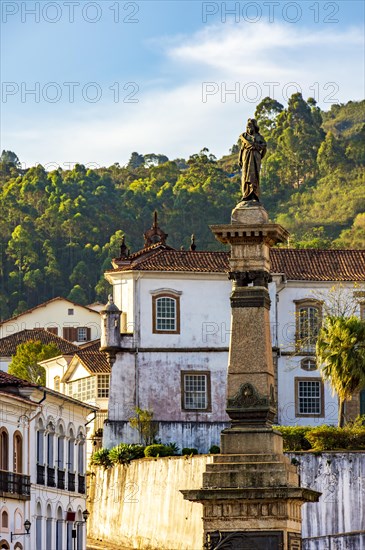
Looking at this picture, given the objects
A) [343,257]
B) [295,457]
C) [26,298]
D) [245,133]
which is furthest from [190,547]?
[26,298]

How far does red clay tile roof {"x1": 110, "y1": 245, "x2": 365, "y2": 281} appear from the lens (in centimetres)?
7475

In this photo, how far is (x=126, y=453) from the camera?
70.6 metres

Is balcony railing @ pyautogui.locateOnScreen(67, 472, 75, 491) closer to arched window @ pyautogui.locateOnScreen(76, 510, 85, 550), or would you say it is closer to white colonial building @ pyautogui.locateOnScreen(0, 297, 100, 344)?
arched window @ pyautogui.locateOnScreen(76, 510, 85, 550)

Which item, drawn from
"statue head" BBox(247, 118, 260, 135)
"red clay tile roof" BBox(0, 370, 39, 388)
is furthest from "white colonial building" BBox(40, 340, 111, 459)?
"statue head" BBox(247, 118, 260, 135)

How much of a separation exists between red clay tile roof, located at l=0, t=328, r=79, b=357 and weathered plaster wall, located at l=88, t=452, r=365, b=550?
36754 millimetres

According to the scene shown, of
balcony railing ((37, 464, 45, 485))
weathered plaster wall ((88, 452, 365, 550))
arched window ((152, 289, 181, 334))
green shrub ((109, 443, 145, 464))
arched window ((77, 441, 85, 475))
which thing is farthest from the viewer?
arched window ((152, 289, 181, 334))

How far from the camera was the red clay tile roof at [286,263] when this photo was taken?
74.8 metres

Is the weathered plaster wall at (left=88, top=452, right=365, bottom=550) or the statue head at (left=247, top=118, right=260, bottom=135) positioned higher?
the statue head at (left=247, top=118, right=260, bottom=135)

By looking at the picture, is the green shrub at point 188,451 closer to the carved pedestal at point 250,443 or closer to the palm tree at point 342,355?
the palm tree at point 342,355

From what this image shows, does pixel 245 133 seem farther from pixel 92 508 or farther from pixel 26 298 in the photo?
pixel 26 298

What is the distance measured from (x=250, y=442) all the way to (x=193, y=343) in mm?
38170

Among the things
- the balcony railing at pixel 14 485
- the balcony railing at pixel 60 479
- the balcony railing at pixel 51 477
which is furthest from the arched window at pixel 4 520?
the balcony railing at pixel 60 479

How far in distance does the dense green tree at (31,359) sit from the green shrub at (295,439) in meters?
32.2

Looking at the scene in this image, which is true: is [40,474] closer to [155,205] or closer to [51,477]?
[51,477]
